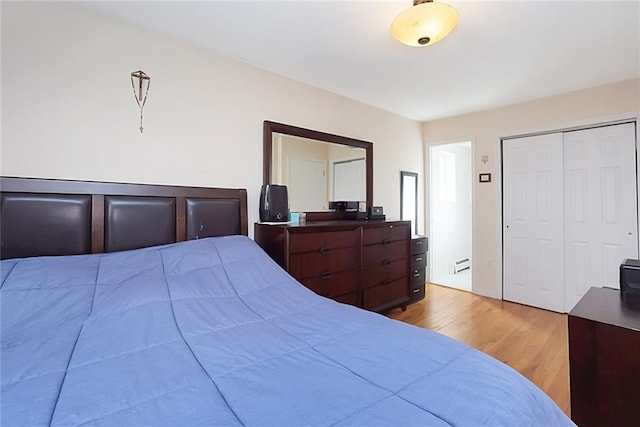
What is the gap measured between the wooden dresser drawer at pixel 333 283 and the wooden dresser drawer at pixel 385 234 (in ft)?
1.18

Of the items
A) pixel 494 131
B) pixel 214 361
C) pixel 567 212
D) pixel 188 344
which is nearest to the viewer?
pixel 214 361

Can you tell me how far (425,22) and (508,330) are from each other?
268 cm

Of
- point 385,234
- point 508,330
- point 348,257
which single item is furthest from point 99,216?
point 508,330

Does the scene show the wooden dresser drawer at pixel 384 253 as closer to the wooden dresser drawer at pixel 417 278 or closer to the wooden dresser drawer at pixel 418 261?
the wooden dresser drawer at pixel 418 261

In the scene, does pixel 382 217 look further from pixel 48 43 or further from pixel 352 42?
pixel 48 43

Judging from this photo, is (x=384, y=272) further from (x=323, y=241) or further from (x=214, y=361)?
(x=214, y=361)

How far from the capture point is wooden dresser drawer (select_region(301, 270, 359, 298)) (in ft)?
8.01

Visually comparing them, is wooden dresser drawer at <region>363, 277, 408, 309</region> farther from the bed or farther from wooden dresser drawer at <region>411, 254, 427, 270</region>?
the bed

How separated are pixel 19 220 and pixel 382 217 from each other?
2.95 metres

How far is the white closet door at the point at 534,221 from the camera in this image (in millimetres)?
3342

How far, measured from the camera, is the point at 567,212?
329 centimetres

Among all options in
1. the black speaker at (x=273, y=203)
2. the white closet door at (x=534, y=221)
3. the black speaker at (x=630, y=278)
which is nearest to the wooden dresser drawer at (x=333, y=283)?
the black speaker at (x=273, y=203)

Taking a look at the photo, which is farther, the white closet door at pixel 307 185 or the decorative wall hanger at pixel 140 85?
the white closet door at pixel 307 185

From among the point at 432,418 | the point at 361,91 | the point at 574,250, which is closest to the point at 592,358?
the point at 432,418
